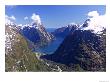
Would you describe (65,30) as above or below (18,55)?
above

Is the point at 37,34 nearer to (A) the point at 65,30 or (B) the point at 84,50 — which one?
(A) the point at 65,30

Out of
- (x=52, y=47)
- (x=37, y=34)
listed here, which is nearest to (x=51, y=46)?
(x=52, y=47)

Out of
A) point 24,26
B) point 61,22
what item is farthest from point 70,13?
point 24,26

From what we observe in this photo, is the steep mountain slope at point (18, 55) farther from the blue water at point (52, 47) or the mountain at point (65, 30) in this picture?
the mountain at point (65, 30)

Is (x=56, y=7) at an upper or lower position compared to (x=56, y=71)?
upper
